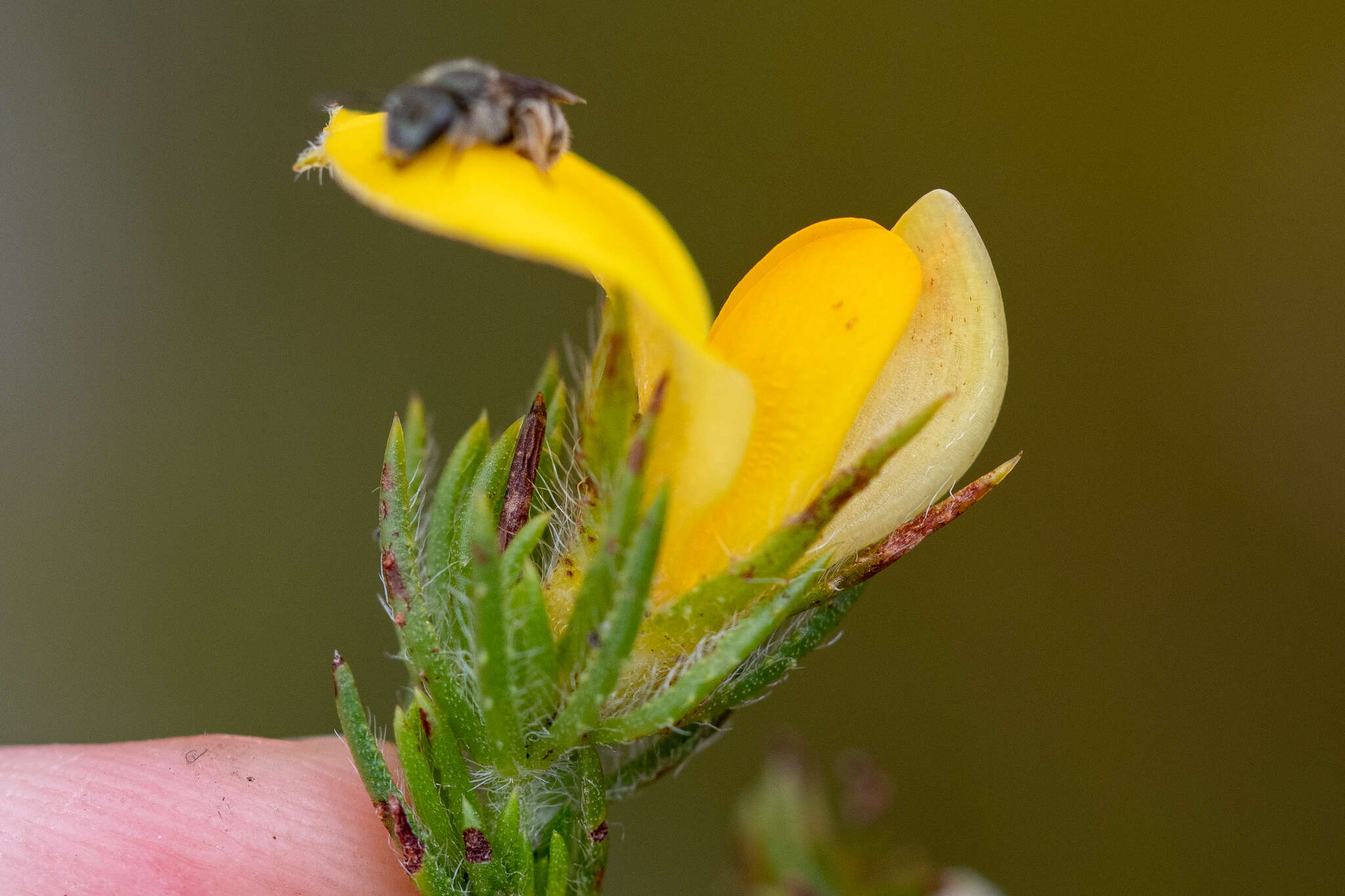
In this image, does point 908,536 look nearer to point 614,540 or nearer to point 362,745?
point 614,540

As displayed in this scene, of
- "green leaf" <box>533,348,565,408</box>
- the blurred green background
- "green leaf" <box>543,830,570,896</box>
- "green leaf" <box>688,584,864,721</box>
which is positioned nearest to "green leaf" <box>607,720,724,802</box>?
"green leaf" <box>688,584,864,721</box>

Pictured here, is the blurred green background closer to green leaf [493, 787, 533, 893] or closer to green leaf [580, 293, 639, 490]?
green leaf [580, 293, 639, 490]

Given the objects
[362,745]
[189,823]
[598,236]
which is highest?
[598,236]

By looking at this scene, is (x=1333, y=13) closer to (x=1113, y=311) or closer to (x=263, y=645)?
(x=1113, y=311)

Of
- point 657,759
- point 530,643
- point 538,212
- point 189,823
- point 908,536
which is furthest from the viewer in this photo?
point 189,823

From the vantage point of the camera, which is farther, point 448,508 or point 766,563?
point 448,508

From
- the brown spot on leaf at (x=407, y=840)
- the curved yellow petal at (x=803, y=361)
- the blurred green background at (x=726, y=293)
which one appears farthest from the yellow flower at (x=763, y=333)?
the blurred green background at (x=726, y=293)

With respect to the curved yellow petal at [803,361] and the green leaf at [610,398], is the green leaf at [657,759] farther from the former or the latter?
the green leaf at [610,398]

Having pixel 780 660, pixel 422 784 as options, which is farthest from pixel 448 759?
pixel 780 660
